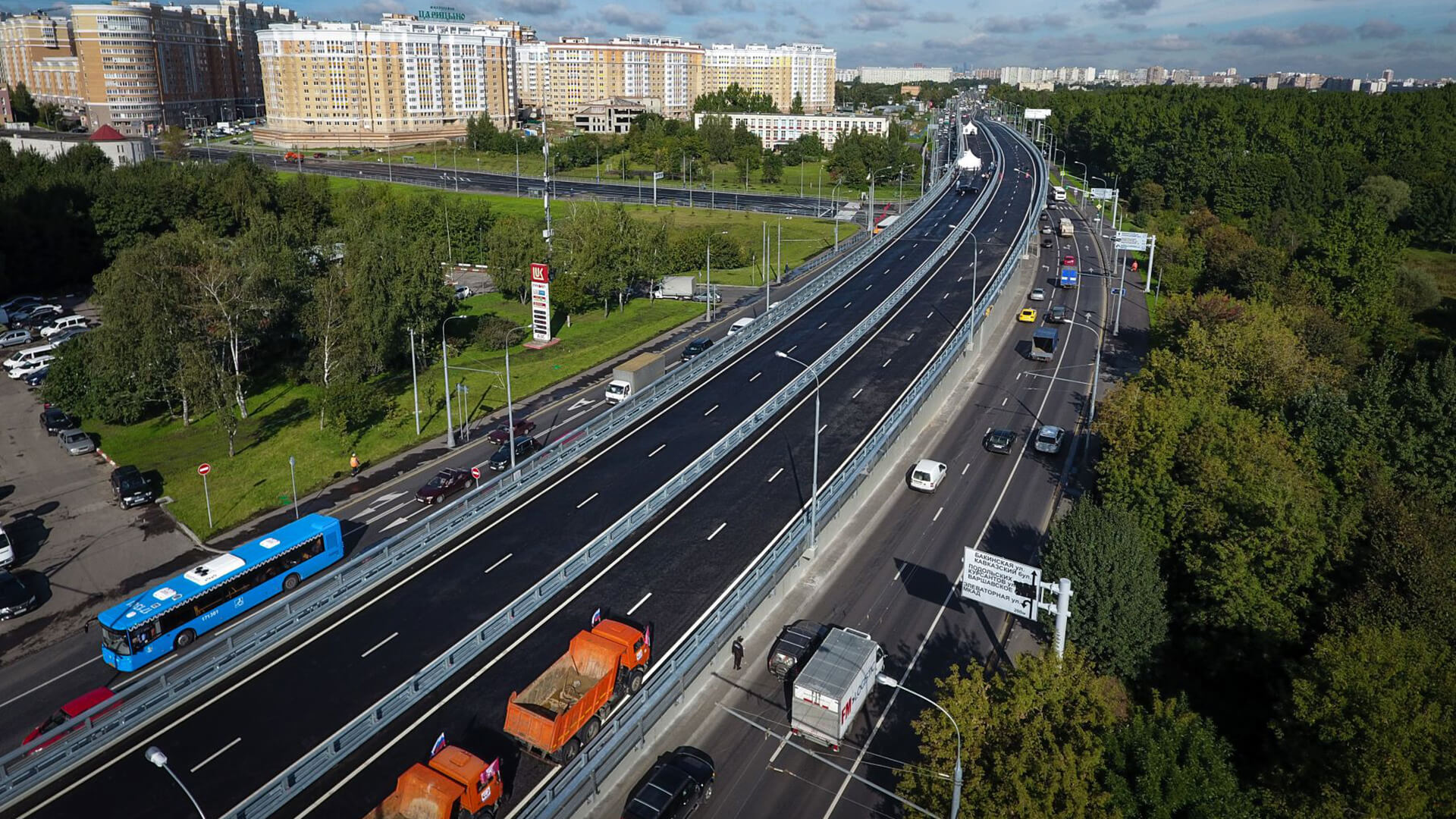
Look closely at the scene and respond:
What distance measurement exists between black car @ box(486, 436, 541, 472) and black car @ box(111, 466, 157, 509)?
17108 millimetres

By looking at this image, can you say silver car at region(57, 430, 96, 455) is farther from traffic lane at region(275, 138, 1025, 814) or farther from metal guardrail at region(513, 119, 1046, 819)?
metal guardrail at region(513, 119, 1046, 819)

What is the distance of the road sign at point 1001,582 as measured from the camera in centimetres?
3083

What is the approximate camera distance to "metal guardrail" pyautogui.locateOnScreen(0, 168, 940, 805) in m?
24.7

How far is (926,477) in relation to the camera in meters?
45.8

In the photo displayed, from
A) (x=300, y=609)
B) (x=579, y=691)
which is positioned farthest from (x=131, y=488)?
(x=579, y=691)

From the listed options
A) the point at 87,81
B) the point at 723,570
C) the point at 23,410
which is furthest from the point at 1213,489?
the point at 87,81

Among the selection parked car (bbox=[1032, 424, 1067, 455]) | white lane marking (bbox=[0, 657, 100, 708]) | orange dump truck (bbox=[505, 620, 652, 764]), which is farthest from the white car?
white lane marking (bbox=[0, 657, 100, 708])

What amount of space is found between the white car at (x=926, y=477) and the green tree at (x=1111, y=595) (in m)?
11.7

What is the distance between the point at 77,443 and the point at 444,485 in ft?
81.5

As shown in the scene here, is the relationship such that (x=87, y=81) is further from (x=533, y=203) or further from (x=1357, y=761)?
(x=1357, y=761)

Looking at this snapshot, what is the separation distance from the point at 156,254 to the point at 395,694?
42.9 m

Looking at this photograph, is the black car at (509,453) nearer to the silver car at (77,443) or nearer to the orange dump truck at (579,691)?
the orange dump truck at (579,691)

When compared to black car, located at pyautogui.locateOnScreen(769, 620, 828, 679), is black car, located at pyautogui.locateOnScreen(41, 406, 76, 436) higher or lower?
higher

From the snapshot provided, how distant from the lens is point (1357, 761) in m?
24.1
